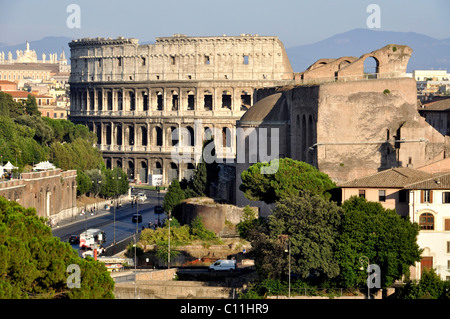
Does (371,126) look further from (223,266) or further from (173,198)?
(173,198)

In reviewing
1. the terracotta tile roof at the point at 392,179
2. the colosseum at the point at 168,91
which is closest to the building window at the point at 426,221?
the terracotta tile roof at the point at 392,179

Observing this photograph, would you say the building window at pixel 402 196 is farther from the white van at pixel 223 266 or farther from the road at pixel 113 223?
the road at pixel 113 223

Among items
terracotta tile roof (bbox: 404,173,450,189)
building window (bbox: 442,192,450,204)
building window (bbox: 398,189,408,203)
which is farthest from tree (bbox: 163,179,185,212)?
building window (bbox: 442,192,450,204)

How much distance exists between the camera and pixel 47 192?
9288cm

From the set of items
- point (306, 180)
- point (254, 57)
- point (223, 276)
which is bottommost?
point (223, 276)

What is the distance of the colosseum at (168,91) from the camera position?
142 meters

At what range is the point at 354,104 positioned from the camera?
234 feet

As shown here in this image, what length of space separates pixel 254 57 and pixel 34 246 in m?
94.8

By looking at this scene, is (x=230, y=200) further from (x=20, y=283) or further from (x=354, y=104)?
(x=20, y=283)

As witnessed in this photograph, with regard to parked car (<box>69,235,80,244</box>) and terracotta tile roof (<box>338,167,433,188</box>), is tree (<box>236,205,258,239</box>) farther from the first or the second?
parked car (<box>69,235,80,244</box>)

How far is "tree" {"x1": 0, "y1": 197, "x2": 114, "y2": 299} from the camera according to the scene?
46469mm

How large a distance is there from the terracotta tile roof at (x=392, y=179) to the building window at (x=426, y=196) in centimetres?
158

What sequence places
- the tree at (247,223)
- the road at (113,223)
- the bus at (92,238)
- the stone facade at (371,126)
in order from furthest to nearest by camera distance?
1. the road at (113,223)
2. the bus at (92,238)
3. the stone facade at (371,126)
4. the tree at (247,223)
